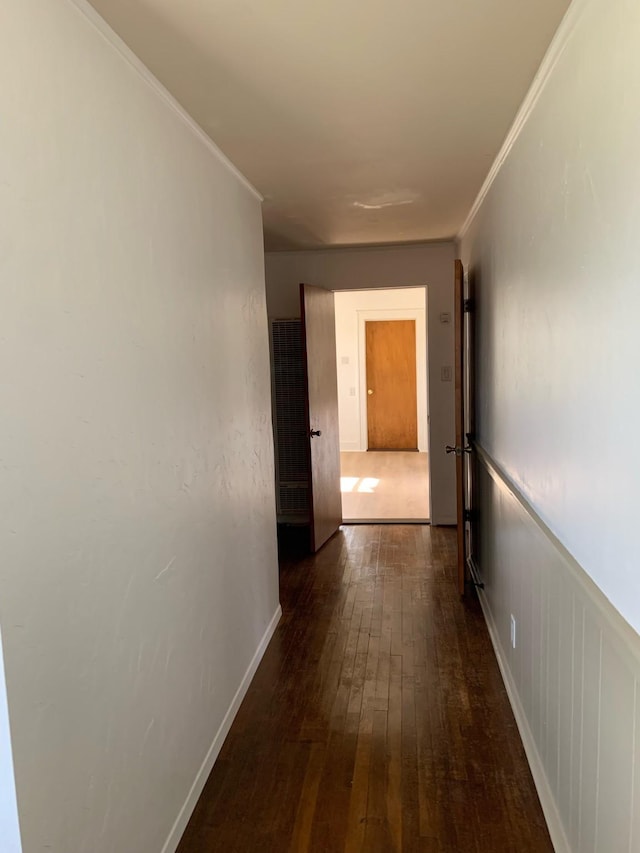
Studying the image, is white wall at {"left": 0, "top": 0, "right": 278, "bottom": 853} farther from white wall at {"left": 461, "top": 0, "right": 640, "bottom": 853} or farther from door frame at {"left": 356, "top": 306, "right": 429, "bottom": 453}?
door frame at {"left": 356, "top": 306, "right": 429, "bottom": 453}

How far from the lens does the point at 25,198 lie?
1.15 meters

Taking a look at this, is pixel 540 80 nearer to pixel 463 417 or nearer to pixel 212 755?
pixel 463 417

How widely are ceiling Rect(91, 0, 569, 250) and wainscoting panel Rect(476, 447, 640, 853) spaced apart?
1399 millimetres

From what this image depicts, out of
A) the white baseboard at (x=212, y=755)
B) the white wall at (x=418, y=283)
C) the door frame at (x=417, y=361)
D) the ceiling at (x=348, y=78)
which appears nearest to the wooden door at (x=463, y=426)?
the white wall at (x=418, y=283)

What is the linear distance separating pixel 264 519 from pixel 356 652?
2.61ft

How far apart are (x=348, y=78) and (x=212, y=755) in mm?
2329

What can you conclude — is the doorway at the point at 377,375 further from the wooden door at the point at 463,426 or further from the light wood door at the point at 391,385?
the wooden door at the point at 463,426

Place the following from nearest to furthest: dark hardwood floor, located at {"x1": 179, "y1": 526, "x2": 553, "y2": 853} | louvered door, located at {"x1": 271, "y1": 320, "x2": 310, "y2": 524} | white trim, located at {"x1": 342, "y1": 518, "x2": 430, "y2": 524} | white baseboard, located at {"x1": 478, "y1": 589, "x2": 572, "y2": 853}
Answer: white baseboard, located at {"x1": 478, "y1": 589, "x2": 572, "y2": 853}
dark hardwood floor, located at {"x1": 179, "y1": 526, "x2": 553, "y2": 853}
louvered door, located at {"x1": 271, "y1": 320, "x2": 310, "y2": 524}
white trim, located at {"x1": 342, "y1": 518, "x2": 430, "y2": 524}

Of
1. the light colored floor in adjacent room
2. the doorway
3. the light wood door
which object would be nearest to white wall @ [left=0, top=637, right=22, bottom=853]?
the light colored floor in adjacent room

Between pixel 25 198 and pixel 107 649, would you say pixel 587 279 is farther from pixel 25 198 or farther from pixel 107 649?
pixel 107 649

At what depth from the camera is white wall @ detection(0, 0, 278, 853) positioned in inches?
44.6

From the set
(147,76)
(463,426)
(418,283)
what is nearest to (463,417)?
(463,426)

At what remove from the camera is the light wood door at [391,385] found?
344 inches

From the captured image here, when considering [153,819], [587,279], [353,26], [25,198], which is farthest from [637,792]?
[353,26]
